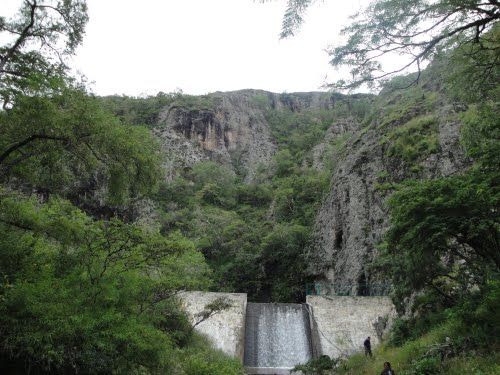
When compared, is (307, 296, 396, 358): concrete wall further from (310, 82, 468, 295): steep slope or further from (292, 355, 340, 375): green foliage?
(292, 355, 340, 375): green foliage

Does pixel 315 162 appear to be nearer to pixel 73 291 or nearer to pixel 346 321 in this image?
pixel 346 321

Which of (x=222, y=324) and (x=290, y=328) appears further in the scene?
(x=290, y=328)

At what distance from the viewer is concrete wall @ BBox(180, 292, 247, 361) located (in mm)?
18578

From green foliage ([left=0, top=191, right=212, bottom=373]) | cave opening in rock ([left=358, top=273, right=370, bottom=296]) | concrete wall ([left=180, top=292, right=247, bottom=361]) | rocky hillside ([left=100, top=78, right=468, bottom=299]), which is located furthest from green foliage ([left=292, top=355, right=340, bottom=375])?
cave opening in rock ([left=358, top=273, right=370, bottom=296])

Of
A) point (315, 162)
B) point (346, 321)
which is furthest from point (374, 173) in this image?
point (315, 162)

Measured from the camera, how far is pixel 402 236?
10164mm

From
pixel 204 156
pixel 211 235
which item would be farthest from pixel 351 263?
pixel 204 156

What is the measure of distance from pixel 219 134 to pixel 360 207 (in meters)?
37.7

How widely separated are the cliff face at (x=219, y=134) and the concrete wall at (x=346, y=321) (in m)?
32.1

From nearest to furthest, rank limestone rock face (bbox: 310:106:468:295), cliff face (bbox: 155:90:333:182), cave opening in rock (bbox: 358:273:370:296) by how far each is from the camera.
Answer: limestone rock face (bbox: 310:106:468:295) → cave opening in rock (bbox: 358:273:370:296) → cliff face (bbox: 155:90:333:182)

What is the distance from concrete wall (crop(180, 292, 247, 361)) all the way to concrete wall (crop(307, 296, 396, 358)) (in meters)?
3.63

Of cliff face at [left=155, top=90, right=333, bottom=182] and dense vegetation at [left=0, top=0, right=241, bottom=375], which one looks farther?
cliff face at [left=155, top=90, right=333, bottom=182]

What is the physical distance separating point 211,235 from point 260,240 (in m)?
4.60

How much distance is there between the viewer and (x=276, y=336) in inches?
811
